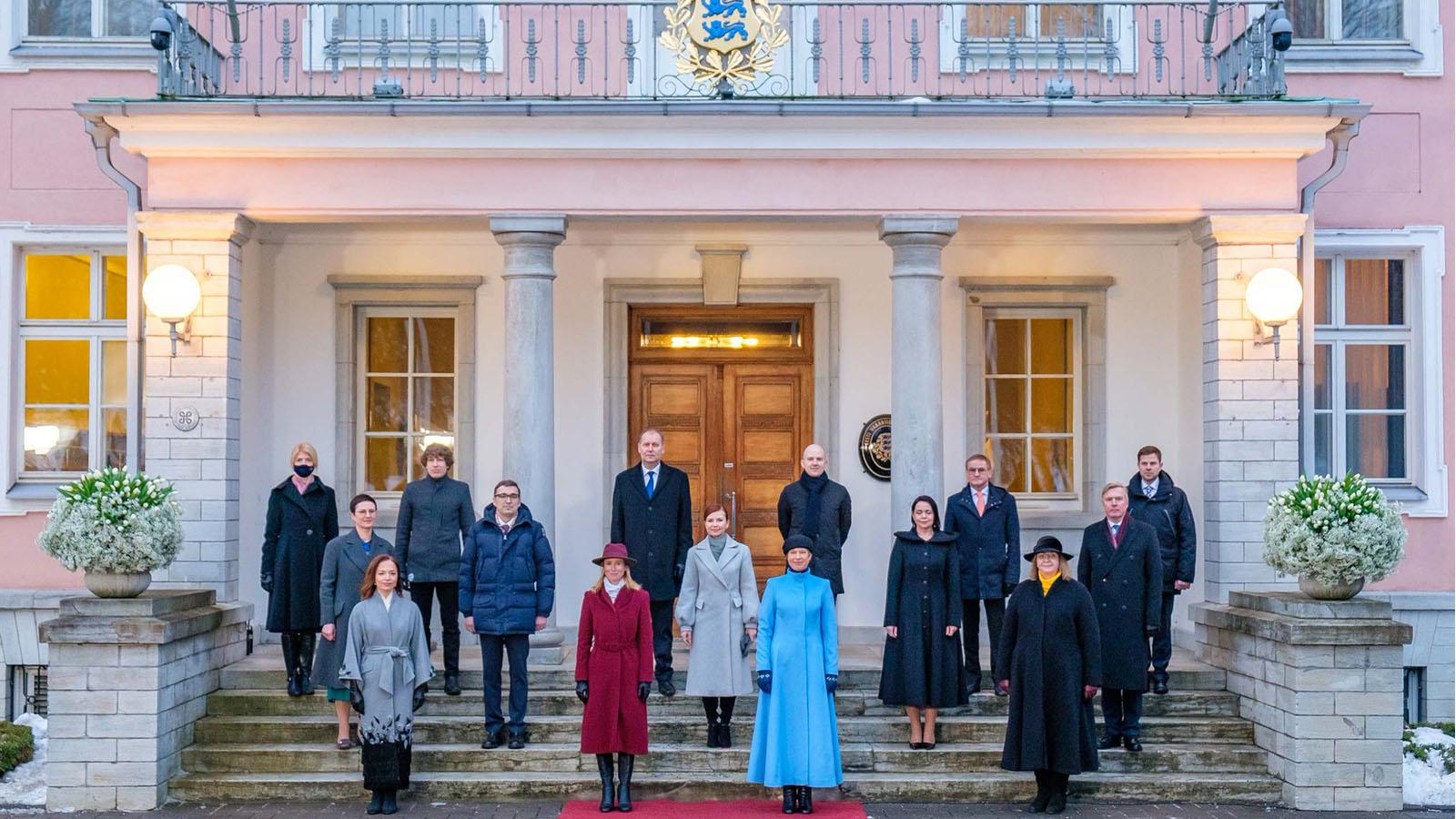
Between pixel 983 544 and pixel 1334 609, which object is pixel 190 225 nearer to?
pixel 983 544

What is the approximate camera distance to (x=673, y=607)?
1131 centimetres

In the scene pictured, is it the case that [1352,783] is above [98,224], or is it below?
below

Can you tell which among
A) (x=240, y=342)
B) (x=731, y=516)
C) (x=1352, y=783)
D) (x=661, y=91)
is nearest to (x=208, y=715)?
(x=240, y=342)

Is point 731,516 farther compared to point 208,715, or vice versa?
point 731,516

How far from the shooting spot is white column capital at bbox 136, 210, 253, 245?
37.4ft

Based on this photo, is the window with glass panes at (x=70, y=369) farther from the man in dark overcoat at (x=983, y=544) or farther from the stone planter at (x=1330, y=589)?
the stone planter at (x=1330, y=589)

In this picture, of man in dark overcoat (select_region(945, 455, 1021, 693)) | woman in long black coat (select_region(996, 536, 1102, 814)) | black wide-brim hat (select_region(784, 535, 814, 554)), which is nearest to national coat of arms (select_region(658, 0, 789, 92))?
man in dark overcoat (select_region(945, 455, 1021, 693))

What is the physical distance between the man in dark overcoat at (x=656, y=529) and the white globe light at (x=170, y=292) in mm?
3294

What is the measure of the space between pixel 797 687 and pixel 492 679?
201cm

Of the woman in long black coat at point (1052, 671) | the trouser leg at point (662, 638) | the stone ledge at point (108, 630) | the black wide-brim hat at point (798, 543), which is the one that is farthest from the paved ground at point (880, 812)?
the black wide-brim hat at point (798, 543)

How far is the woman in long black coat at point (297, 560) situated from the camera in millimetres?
10695

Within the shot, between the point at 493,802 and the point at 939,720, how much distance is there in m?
2.89

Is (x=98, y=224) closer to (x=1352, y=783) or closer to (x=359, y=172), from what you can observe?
(x=359, y=172)

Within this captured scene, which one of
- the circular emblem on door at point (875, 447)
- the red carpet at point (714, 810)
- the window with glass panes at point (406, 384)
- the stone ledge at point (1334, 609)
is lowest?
the red carpet at point (714, 810)
